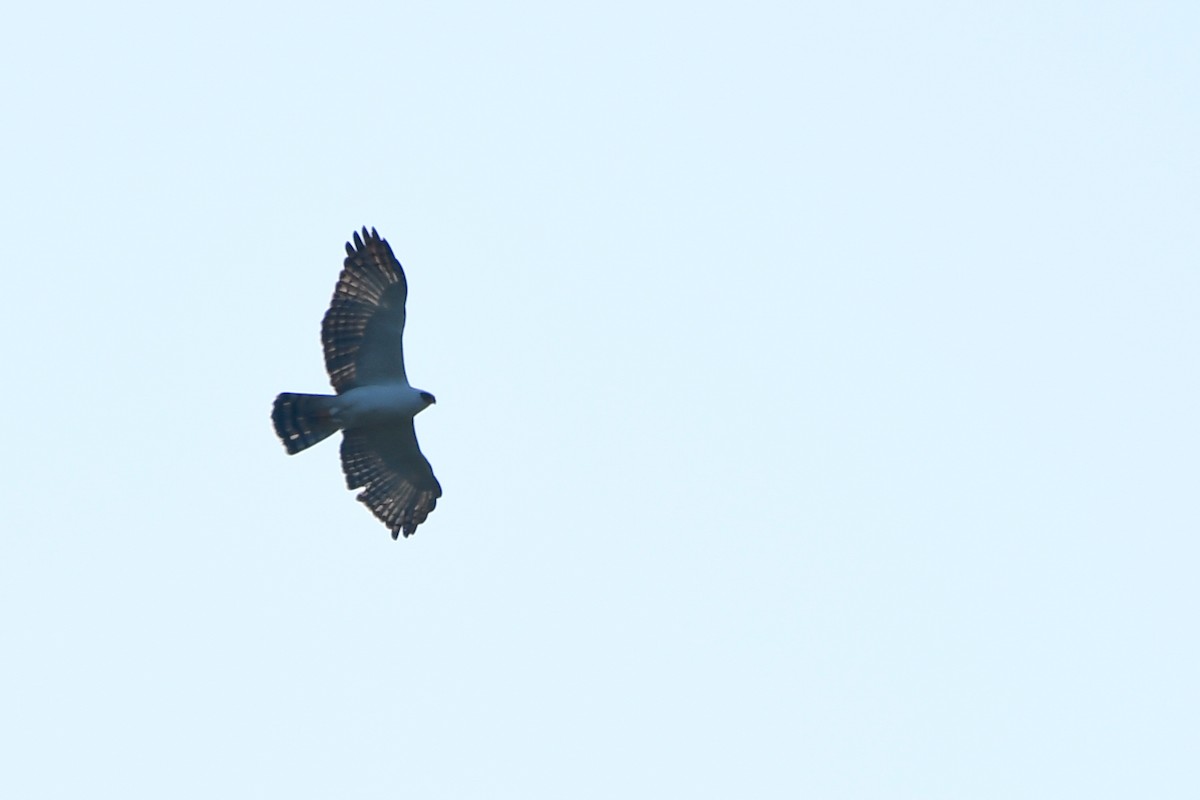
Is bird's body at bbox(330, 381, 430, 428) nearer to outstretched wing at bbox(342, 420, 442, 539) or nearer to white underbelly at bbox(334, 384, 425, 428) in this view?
white underbelly at bbox(334, 384, 425, 428)

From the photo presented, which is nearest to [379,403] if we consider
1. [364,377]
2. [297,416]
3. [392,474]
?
[364,377]

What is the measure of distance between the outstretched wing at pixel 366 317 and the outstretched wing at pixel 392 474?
0.90 metres

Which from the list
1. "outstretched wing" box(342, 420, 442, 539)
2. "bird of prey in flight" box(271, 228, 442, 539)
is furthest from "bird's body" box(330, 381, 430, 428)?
"outstretched wing" box(342, 420, 442, 539)

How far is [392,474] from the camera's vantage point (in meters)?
26.8

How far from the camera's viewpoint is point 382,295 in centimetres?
2512

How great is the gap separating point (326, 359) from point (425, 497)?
247 cm

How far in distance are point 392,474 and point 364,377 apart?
5.50ft

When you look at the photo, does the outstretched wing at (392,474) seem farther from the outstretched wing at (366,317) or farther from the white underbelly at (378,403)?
the outstretched wing at (366,317)

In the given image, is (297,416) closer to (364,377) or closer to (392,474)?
(364,377)

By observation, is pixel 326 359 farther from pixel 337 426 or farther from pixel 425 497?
pixel 425 497

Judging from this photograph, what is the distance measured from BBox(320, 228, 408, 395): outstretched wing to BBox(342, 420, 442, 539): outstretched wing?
0.90m

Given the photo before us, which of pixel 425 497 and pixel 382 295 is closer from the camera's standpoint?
pixel 382 295

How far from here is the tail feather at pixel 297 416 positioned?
25.6 meters

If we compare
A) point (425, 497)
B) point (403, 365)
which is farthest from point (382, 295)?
point (425, 497)
